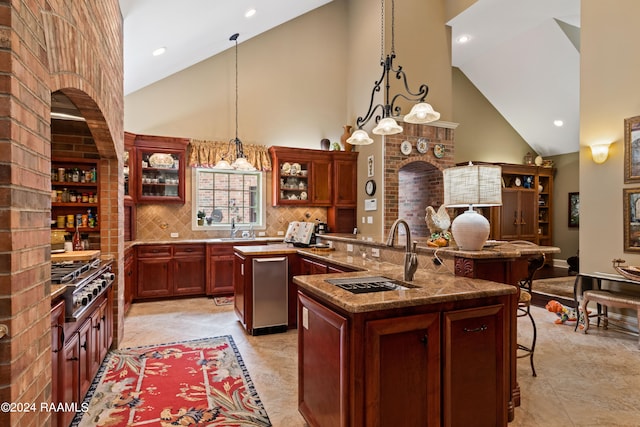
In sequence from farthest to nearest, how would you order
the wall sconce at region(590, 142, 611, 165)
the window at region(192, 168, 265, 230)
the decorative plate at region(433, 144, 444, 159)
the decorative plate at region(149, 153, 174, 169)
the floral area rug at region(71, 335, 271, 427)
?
the decorative plate at region(433, 144, 444, 159), the window at region(192, 168, 265, 230), the decorative plate at region(149, 153, 174, 169), the wall sconce at region(590, 142, 611, 165), the floral area rug at region(71, 335, 271, 427)

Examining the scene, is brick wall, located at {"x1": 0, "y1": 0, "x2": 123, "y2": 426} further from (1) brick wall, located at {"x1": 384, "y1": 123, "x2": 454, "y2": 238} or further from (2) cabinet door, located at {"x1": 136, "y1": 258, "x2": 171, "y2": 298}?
(1) brick wall, located at {"x1": 384, "y1": 123, "x2": 454, "y2": 238}

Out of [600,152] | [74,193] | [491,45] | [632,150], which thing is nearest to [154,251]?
[74,193]

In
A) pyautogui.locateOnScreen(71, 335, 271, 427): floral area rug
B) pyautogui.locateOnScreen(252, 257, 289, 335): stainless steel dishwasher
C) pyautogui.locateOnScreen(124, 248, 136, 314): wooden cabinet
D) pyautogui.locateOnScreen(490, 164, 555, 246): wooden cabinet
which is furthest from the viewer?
pyautogui.locateOnScreen(490, 164, 555, 246): wooden cabinet

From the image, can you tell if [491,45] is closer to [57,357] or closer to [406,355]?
[406,355]

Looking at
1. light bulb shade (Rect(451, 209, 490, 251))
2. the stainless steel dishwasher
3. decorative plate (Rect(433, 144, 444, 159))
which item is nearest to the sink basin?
light bulb shade (Rect(451, 209, 490, 251))

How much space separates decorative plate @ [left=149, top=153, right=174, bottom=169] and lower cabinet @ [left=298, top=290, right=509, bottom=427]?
4.58 meters

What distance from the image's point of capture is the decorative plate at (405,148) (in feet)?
20.3

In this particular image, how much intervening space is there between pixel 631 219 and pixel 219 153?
19.7 feet

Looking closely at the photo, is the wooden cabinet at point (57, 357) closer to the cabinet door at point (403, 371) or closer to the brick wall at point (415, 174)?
the cabinet door at point (403, 371)

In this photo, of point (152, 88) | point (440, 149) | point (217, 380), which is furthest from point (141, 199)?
point (440, 149)

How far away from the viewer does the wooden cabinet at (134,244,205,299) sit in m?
5.31

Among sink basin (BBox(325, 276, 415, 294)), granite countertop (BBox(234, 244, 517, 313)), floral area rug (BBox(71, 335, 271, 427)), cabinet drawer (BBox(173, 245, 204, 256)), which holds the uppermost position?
granite countertop (BBox(234, 244, 517, 313))

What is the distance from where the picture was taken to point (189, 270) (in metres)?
5.62

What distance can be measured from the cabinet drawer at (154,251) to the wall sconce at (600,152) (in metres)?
6.19
